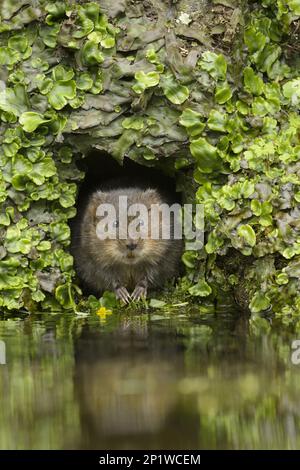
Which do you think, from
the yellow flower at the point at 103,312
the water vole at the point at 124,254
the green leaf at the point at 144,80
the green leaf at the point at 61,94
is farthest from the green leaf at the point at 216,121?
the yellow flower at the point at 103,312

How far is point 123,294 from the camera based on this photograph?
25.8 feet

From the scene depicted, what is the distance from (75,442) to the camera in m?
3.32

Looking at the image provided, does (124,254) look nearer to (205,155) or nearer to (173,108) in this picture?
(205,155)

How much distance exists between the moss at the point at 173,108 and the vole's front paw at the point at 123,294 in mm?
1129

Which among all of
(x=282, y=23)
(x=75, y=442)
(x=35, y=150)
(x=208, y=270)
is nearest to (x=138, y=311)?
(x=208, y=270)

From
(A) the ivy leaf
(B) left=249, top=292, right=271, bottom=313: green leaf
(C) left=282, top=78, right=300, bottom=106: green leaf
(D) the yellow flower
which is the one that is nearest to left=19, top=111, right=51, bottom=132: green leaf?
(A) the ivy leaf

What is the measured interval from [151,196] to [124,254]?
28.8 inches

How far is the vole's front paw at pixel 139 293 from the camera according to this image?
783 cm

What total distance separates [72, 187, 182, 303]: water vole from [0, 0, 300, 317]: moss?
920 mm

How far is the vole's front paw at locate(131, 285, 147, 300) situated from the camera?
7.83m

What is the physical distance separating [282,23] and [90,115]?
193 centimetres
